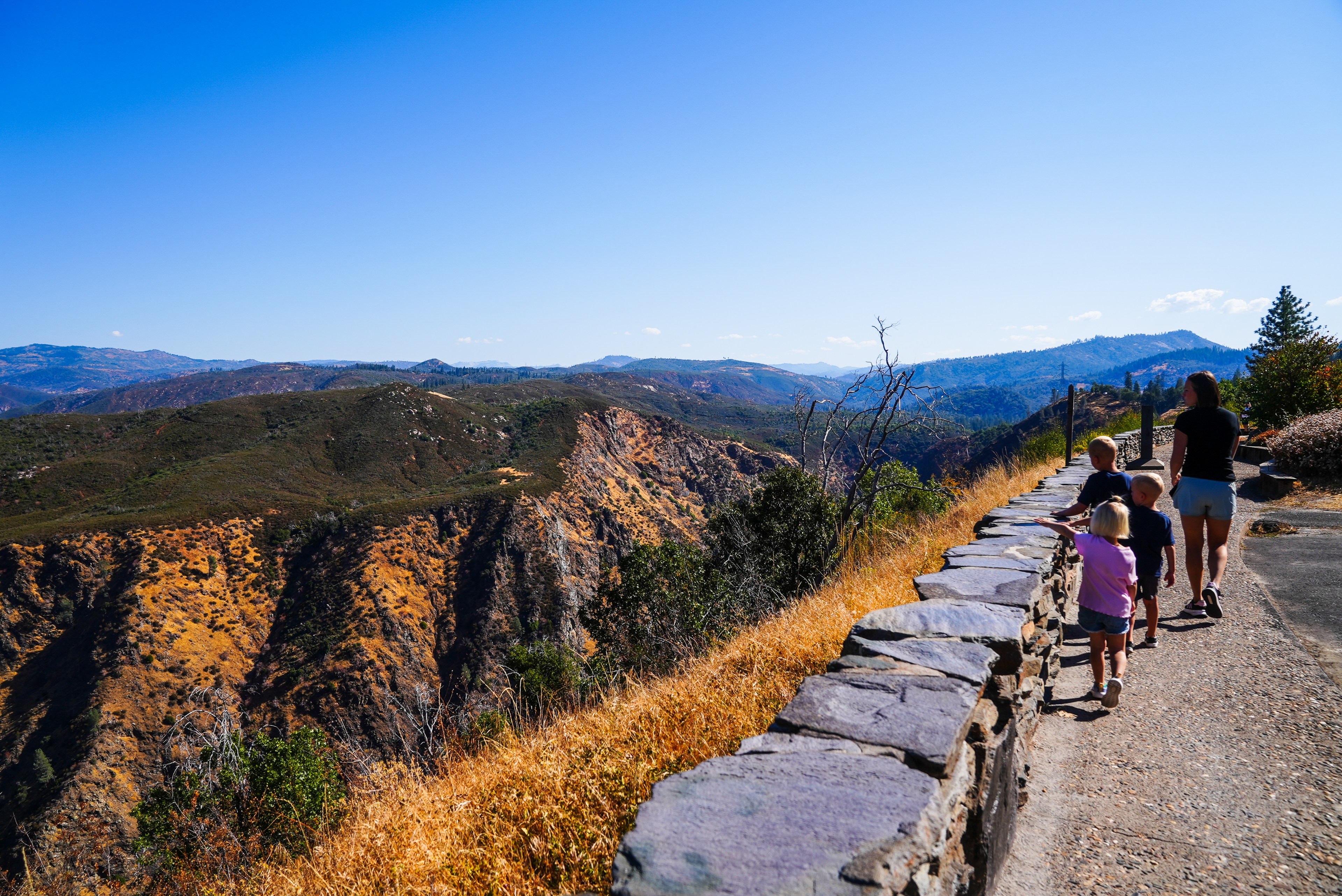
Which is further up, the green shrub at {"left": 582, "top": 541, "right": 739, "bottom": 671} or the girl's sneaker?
the girl's sneaker

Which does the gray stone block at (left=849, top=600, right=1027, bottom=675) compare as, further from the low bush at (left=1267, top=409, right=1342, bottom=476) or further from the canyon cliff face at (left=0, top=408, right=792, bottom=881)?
the canyon cliff face at (left=0, top=408, right=792, bottom=881)

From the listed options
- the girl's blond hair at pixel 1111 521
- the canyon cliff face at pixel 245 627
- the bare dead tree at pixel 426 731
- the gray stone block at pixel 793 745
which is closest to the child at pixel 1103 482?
the girl's blond hair at pixel 1111 521

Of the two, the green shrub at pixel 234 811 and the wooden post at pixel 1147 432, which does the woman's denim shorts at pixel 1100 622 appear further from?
the wooden post at pixel 1147 432

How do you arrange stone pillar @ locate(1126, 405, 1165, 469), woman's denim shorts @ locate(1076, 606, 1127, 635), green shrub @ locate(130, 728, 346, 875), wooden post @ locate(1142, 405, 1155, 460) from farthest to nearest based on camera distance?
wooden post @ locate(1142, 405, 1155, 460), stone pillar @ locate(1126, 405, 1165, 469), green shrub @ locate(130, 728, 346, 875), woman's denim shorts @ locate(1076, 606, 1127, 635)

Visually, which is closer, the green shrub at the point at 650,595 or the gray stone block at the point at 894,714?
the gray stone block at the point at 894,714

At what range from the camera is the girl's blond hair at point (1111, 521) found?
367cm

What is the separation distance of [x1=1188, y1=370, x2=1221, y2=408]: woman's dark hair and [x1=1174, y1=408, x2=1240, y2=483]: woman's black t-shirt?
0.05 metres

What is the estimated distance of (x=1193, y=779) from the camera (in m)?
Answer: 2.78

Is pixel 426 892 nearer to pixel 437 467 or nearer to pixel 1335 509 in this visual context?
pixel 1335 509

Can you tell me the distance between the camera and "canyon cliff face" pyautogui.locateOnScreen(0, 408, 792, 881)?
30594 mm

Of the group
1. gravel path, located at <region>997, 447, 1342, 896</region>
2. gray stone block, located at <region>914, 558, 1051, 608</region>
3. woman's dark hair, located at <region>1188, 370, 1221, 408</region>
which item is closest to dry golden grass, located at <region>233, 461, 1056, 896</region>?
gray stone block, located at <region>914, 558, 1051, 608</region>

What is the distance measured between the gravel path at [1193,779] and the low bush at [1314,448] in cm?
770

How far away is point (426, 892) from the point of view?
2.06 m

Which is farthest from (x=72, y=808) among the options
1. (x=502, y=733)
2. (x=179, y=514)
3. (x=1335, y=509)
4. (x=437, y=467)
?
(x=437, y=467)
